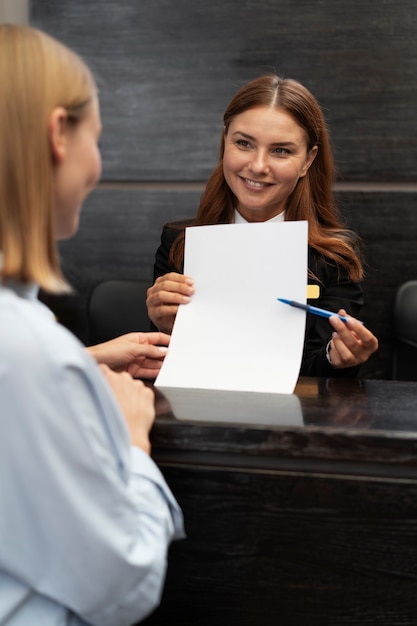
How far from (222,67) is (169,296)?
4.34 feet

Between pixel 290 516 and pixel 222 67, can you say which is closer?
pixel 290 516

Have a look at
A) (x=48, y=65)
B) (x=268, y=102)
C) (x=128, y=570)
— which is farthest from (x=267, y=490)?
(x=268, y=102)

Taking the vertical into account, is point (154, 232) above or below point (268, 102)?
below

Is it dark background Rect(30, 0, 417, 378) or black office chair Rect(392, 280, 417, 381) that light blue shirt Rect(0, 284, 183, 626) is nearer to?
black office chair Rect(392, 280, 417, 381)

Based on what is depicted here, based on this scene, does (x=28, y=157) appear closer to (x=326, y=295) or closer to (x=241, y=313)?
(x=241, y=313)

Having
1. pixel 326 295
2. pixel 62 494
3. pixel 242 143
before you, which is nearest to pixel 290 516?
pixel 62 494

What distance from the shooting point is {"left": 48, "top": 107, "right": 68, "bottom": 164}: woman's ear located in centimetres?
75

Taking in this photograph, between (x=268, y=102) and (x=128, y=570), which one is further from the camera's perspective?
(x=268, y=102)

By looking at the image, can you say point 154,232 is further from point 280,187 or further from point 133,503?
point 133,503

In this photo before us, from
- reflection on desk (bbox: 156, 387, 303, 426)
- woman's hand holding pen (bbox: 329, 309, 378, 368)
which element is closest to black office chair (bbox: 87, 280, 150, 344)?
woman's hand holding pen (bbox: 329, 309, 378, 368)

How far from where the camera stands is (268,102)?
5.66 ft

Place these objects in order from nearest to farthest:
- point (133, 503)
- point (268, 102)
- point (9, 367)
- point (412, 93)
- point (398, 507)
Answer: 1. point (9, 367)
2. point (133, 503)
3. point (398, 507)
4. point (268, 102)
5. point (412, 93)

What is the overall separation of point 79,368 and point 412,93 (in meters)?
1.94

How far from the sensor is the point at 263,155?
5.57ft
